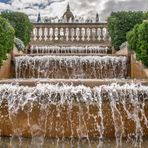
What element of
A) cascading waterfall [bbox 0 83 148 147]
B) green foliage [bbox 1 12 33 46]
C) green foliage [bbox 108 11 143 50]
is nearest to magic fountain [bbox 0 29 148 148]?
cascading waterfall [bbox 0 83 148 147]

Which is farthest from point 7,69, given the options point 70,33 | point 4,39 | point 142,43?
point 70,33

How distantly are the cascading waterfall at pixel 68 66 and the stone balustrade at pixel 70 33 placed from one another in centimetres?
757

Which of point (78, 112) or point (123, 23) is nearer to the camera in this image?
point (78, 112)

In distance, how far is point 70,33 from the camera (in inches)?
747

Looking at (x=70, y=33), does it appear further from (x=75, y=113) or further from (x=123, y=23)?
(x=75, y=113)

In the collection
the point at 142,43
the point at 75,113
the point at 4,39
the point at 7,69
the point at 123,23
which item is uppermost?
the point at 123,23

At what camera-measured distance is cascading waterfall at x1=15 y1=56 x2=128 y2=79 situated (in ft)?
35.8

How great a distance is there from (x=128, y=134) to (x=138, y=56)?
12.8 ft

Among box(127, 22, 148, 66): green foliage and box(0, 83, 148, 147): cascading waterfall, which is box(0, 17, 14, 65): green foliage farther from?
box(0, 83, 148, 147): cascading waterfall

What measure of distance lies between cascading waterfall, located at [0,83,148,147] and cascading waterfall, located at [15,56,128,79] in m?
4.13

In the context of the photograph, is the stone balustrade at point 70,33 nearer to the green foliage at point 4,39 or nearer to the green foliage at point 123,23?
the green foliage at point 123,23

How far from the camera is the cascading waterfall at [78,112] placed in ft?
21.9

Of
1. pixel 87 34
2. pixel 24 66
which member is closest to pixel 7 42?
pixel 24 66

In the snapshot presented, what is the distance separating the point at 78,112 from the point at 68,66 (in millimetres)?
4234
